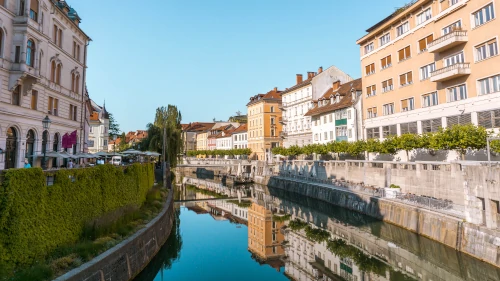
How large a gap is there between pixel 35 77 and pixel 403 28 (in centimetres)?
3317

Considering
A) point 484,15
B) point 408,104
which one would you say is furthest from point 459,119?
point 484,15

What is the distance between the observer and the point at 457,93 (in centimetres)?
2573

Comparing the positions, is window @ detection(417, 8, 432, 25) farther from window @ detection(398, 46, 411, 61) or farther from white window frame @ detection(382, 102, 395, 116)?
white window frame @ detection(382, 102, 395, 116)

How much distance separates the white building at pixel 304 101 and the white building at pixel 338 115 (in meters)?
2.34

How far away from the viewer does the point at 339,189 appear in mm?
30094

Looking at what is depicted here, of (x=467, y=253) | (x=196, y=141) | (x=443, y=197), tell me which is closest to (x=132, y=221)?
(x=467, y=253)

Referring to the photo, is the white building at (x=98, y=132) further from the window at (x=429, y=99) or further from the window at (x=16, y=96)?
the window at (x=429, y=99)

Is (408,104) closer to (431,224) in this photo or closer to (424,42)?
(424,42)

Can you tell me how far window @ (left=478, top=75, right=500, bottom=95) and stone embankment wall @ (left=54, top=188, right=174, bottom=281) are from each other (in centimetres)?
2482

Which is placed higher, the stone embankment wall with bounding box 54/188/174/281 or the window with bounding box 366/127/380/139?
the window with bounding box 366/127/380/139

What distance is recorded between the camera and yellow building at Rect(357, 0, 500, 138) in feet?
76.1

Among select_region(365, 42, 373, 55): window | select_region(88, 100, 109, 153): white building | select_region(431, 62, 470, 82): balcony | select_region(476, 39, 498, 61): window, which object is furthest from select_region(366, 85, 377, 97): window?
select_region(88, 100, 109, 153): white building

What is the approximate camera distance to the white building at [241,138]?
3292 inches

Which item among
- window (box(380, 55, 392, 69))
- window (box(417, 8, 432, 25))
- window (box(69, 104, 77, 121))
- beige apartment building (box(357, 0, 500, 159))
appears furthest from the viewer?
window (box(380, 55, 392, 69))
